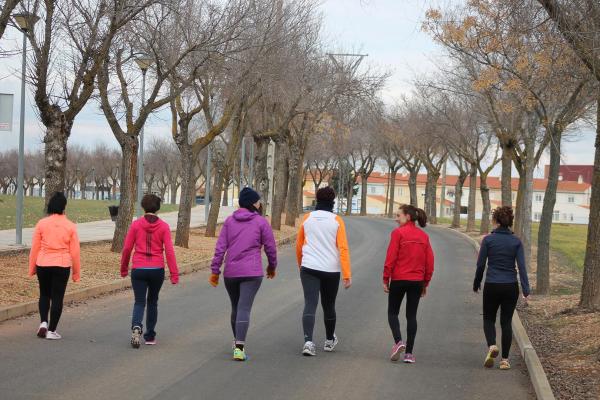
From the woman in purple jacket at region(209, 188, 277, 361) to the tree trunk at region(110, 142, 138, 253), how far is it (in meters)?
11.2

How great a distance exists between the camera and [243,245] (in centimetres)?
863

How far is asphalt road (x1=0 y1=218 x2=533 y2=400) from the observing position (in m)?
7.30

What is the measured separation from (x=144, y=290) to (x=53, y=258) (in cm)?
112

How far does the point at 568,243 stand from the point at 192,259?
28.7 metres

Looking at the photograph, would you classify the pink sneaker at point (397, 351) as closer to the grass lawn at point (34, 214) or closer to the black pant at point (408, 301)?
the black pant at point (408, 301)

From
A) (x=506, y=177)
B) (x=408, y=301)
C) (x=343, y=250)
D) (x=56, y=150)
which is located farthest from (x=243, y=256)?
(x=506, y=177)

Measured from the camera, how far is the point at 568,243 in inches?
1741

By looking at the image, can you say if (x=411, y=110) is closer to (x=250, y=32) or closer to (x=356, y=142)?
(x=356, y=142)

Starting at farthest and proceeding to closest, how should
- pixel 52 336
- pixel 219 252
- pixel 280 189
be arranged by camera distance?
1. pixel 280 189
2. pixel 52 336
3. pixel 219 252

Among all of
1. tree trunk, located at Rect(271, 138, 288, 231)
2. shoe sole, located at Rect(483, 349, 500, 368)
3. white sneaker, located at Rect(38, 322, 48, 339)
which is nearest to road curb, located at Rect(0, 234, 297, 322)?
white sneaker, located at Rect(38, 322, 48, 339)

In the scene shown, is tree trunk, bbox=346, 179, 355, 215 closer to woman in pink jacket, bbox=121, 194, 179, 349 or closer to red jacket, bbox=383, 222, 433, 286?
woman in pink jacket, bbox=121, 194, 179, 349

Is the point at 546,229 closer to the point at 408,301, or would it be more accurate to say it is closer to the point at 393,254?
the point at 408,301

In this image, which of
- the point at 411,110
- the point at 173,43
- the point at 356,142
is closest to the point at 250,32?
the point at 173,43

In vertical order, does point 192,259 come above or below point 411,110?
below
